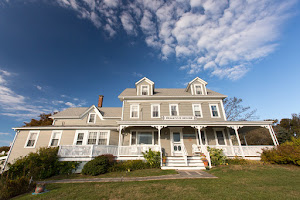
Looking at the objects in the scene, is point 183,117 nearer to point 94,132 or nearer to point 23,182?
point 94,132

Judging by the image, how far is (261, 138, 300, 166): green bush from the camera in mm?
10023

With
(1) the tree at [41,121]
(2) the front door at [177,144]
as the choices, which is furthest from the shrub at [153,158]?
(1) the tree at [41,121]

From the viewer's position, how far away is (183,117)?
15109 millimetres

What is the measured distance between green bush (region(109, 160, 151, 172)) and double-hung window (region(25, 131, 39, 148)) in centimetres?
1079

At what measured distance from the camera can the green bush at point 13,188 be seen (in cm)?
606

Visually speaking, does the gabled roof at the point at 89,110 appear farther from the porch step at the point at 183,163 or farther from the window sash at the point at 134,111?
the porch step at the point at 183,163

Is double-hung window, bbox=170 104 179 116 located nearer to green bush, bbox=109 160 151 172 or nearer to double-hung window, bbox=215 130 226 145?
double-hung window, bbox=215 130 226 145

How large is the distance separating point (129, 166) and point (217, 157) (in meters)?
7.50

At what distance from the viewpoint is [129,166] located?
10.9 meters

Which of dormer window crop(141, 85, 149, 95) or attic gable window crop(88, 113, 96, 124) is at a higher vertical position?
dormer window crop(141, 85, 149, 95)

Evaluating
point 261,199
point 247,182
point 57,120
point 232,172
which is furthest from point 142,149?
point 57,120

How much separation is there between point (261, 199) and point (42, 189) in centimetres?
953

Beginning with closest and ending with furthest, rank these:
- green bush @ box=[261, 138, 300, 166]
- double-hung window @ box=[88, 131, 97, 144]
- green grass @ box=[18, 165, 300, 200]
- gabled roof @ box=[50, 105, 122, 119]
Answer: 1. green grass @ box=[18, 165, 300, 200]
2. green bush @ box=[261, 138, 300, 166]
3. double-hung window @ box=[88, 131, 97, 144]
4. gabled roof @ box=[50, 105, 122, 119]

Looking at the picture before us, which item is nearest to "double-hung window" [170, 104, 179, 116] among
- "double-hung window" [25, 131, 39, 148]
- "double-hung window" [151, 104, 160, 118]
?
"double-hung window" [151, 104, 160, 118]
